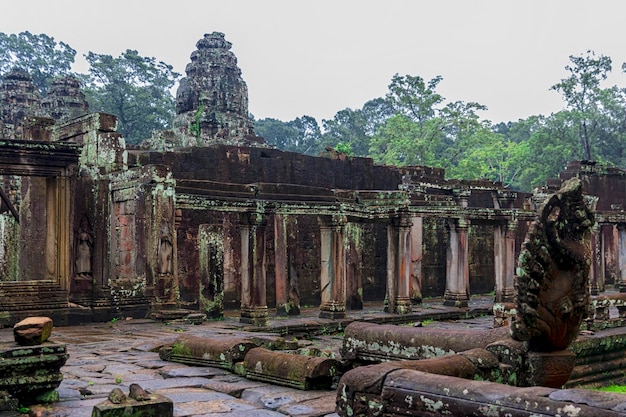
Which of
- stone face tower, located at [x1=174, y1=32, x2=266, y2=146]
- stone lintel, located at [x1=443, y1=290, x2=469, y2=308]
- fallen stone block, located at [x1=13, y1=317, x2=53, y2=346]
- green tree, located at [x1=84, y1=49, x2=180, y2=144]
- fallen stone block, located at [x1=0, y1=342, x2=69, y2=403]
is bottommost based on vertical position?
stone lintel, located at [x1=443, y1=290, x2=469, y2=308]

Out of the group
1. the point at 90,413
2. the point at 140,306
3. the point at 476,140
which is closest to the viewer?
the point at 90,413

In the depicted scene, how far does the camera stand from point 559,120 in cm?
4094

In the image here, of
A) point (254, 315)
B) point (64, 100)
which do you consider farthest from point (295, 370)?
point (64, 100)

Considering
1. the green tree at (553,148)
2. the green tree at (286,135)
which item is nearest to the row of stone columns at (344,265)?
the green tree at (553,148)

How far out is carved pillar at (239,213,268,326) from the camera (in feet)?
48.6

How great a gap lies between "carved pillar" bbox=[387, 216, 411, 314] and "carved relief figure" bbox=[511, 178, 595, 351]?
1154 cm

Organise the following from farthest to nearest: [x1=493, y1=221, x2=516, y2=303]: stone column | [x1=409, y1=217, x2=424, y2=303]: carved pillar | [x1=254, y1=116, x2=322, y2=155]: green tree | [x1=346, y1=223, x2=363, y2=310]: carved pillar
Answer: [x1=254, y1=116, x2=322, y2=155]: green tree
[x1=409, y1=217, x2=424, y2=303]: carved pillar
[x1=493, y1=221, x2=516, y2=303]: stone column
[x1=346, y1=223, x2=363, y2=310]: carved pillar

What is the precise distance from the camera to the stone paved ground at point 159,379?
6.48 meters

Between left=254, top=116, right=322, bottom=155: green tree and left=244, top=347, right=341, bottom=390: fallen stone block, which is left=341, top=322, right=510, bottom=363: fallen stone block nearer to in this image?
left=244, top=347, right=341, bottom=390: fallen stone block

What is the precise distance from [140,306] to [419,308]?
7.43 meters

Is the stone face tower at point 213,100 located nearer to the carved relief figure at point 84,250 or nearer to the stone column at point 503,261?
the stone column at point 503,261

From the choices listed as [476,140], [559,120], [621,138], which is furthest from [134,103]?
[621,138]

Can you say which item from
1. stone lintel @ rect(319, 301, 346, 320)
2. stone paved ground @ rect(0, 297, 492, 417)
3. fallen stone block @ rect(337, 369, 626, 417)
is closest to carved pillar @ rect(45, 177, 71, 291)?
stone paved ground @ rect(0, 297, 492, 417)

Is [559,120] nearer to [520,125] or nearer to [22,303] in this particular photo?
[520,125]
